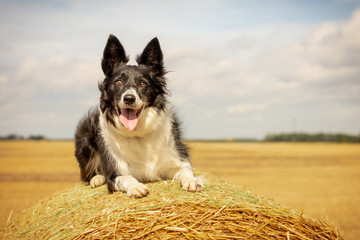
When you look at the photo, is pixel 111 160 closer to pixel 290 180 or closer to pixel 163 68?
pixel 163 68

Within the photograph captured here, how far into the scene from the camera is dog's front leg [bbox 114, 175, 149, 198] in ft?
12.8

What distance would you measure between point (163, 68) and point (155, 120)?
79 centimetres

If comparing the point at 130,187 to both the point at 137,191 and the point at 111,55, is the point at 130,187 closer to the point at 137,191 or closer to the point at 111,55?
the point at 137,191

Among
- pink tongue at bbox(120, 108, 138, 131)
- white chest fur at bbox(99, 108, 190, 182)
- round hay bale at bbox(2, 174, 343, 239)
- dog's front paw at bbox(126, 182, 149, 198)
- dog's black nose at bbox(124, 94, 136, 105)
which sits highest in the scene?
dog's black nose at bbox(124, 94, 136, 105)

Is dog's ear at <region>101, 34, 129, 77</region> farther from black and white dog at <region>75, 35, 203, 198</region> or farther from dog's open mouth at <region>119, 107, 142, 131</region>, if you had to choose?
dog's open mouth at <region>119, 107, 142, 131</region>

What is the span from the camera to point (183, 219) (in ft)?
11.5

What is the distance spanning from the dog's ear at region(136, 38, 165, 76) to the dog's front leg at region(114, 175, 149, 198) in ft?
4.94

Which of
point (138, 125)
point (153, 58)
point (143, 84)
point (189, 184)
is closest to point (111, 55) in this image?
point (153, 58)

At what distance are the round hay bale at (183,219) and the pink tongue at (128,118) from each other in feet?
2.71

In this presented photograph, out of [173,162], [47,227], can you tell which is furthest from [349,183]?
[47,227]

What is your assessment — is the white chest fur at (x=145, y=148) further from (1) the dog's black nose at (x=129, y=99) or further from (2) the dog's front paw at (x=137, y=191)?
(2) the dog's front paw at (x=137, y=191)

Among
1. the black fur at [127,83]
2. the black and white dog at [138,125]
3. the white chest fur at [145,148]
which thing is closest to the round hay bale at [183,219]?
the black and white dog at [138,125]

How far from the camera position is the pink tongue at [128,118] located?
14.1 ft

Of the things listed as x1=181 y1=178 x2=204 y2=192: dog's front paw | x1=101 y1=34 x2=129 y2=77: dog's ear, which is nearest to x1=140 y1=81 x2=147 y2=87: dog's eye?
x1=101 y1=34 x2=129 y2=77: dog's ear
